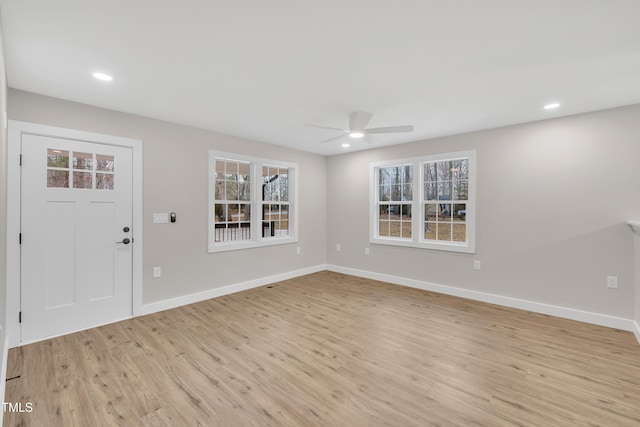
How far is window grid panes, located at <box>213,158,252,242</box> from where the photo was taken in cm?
464

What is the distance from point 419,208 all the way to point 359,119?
2.22 meters

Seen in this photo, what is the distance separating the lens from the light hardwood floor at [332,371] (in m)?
1.93

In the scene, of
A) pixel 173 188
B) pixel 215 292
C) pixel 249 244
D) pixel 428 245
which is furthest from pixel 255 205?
pixel 428 245

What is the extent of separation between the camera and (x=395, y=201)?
541 cm

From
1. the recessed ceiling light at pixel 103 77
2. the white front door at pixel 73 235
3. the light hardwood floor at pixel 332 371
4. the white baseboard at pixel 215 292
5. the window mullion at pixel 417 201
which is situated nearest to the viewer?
the light hardwood floor at pixel 332 371

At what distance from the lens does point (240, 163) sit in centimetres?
495

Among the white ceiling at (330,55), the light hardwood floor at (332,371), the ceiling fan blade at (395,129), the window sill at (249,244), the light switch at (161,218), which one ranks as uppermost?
the white ceiling at (330,55)

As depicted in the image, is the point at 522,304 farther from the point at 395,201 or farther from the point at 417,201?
the point at 395,201

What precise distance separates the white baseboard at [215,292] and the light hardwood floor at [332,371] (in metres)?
0.14

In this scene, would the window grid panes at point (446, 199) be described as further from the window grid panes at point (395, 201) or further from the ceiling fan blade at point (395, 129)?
the ceiling fan blade at point (395, 129)

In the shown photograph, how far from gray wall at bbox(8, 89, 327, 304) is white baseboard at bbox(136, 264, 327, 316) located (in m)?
0.07

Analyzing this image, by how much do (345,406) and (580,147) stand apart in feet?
13.2

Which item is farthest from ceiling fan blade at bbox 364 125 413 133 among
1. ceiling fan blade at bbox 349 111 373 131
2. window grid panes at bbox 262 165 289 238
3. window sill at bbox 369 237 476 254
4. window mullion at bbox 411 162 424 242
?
window grid panes at bbox 262 165 289 238

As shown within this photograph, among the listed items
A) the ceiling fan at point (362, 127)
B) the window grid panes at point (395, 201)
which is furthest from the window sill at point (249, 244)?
the ceiling fan at point (362, 127)
